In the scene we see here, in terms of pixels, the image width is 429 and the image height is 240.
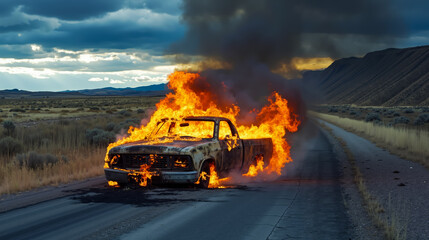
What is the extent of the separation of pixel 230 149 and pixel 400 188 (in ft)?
14.1

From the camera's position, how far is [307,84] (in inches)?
1310

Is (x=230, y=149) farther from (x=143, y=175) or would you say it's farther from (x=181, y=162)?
(x=143, y=175)

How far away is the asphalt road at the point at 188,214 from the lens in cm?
659

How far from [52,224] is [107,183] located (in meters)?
4.34

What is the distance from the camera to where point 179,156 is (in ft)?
31.6

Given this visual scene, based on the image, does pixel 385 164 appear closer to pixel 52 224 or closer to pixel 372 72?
pixel 52 224

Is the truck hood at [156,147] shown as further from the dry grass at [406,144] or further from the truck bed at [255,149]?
the dry grass at [406,144]

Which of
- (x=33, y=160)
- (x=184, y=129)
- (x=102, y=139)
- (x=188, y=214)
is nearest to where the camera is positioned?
(x=188, y=214)

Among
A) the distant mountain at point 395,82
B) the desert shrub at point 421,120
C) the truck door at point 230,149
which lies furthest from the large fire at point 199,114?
the distant mountain at point 395,82

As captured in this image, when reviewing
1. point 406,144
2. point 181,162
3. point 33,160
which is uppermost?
point 181,162

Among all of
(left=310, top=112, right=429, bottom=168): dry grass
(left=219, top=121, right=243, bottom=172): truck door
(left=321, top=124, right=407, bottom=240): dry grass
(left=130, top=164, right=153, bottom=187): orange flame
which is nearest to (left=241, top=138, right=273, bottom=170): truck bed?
(left=219, top=121, right=243, bottom=172): truck door

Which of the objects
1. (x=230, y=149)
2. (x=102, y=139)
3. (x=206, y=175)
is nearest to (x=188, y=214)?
(x=206, y=175)

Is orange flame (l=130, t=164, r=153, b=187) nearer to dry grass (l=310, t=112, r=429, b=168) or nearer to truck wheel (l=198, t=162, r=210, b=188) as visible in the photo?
truck wheel (l=198, t=162, r=210, b=188)

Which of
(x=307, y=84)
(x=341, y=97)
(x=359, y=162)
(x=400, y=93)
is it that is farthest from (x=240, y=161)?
(x=341, y=97)
